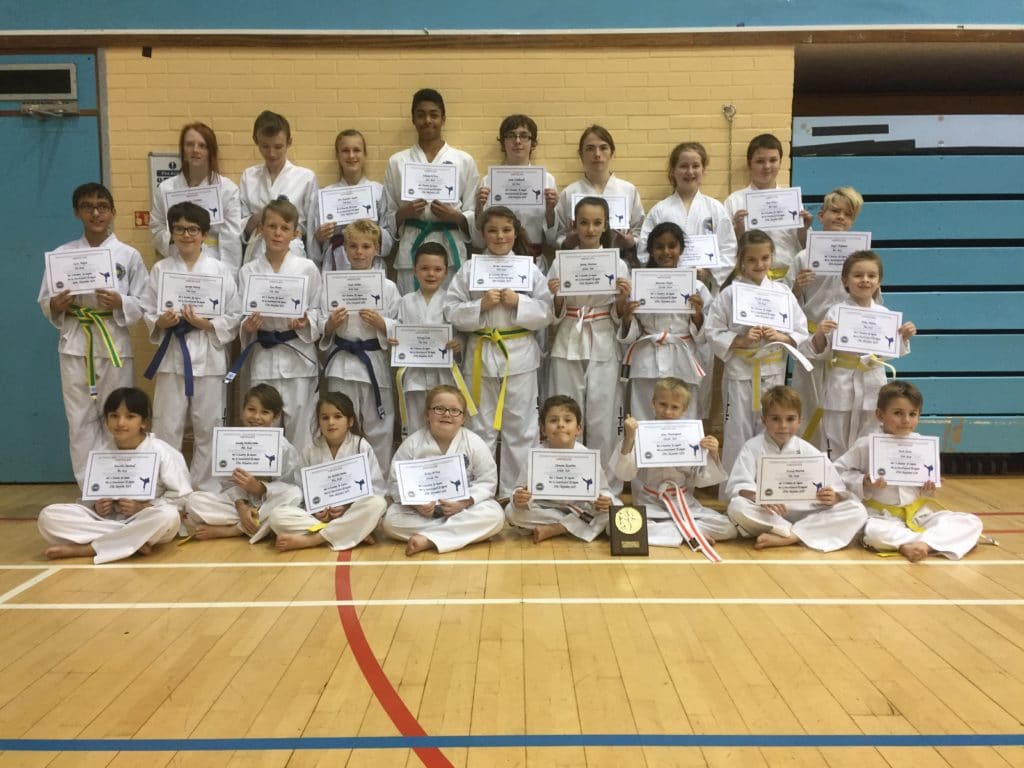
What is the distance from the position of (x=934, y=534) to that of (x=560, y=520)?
6.46ft

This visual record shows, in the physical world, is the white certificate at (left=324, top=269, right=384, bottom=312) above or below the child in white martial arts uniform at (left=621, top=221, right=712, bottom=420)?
above

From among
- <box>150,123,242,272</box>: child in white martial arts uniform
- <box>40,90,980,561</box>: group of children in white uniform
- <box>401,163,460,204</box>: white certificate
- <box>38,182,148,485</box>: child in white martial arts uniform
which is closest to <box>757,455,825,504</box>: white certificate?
<box>40,90,980,561</box>: group of children in white uniform

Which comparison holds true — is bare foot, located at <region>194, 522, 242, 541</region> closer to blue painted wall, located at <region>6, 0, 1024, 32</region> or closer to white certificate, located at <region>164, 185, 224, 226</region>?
white certificate, located at <region>164, 185, 224, 226</region>

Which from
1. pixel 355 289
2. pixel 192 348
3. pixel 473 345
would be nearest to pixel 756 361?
pixel 473 345

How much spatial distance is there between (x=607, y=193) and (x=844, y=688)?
12.3 ft

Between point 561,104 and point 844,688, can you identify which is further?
point 561,104

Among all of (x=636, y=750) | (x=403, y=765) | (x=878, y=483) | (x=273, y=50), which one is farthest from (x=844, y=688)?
(x=273, y=50)

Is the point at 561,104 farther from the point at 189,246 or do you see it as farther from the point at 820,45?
the point at 189,246

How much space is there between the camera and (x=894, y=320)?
493 cm

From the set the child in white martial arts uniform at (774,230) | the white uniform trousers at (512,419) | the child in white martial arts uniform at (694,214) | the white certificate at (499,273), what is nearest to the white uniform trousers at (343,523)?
the white uniform trousers at (512,419)

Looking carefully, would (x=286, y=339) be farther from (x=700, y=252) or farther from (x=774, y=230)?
(x=774, y=230)

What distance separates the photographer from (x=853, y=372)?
504 cm

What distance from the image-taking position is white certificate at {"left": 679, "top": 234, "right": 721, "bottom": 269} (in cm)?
534

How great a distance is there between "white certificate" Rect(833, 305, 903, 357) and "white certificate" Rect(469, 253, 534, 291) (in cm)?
191
